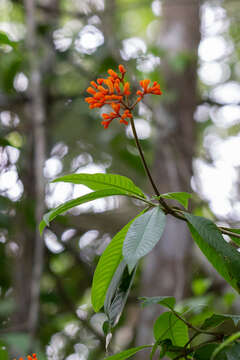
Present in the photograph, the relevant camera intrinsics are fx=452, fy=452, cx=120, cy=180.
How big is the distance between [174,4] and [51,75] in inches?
38.4

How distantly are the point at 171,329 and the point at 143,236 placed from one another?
0.26 meters

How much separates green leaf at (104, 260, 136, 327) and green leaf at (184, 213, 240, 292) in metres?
0.14

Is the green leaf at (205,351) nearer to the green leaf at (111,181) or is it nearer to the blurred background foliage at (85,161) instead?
the green leaf at (111,181)

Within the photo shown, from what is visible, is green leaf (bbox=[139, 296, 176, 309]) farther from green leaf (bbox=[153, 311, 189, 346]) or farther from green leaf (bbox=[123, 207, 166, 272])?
green leaf (bbox=[123, 207, 166, 272])

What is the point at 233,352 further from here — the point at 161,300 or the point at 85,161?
the point at 85,161

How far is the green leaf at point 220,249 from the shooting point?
73 cm

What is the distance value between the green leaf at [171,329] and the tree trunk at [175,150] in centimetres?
113

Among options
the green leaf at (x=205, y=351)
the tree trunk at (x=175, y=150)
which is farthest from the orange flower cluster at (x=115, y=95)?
the tree trunk at (x=175, y=150)

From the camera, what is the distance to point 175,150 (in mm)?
2660

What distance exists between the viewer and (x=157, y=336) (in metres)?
0.88

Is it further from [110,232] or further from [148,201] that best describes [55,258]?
[148,201]

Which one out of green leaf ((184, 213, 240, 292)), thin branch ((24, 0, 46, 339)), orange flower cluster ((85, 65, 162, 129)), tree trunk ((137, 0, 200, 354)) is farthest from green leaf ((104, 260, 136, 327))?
tree trunk ((137, 0, 200, 354))

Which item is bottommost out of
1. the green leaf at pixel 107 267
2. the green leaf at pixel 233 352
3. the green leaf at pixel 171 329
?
the green leaf at pixel 233 352

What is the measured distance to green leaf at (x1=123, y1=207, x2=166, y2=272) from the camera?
677 mm
